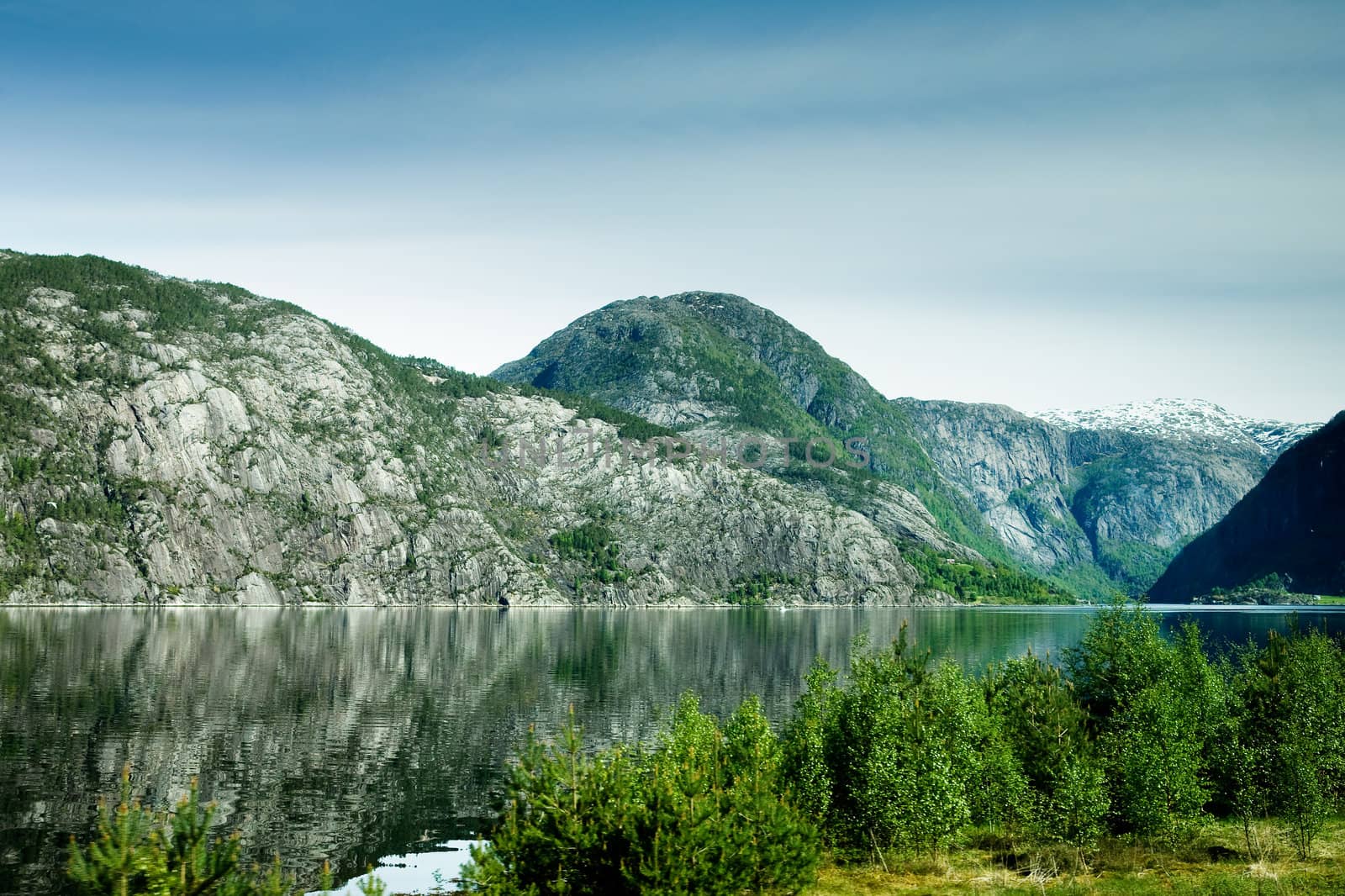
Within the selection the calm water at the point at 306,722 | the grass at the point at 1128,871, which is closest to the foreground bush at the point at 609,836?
the grass at the point at 1128,871

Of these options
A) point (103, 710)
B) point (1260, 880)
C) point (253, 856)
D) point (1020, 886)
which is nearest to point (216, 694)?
point (103, 710)

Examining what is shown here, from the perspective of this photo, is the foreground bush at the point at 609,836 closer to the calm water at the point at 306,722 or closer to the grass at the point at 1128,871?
the grass at the point at 1128,871

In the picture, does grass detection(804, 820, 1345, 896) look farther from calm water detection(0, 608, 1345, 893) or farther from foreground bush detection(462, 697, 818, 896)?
calm water detection(0, 608, 1345, 893)

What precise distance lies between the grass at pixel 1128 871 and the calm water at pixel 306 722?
2320cm

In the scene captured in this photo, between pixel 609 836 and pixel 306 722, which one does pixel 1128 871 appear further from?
pixel 306 722

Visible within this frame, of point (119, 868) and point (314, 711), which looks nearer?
point (119, 868)

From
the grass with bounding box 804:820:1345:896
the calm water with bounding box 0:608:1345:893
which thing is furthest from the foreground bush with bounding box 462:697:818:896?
the calm water with bounding box 0:608:1345:893

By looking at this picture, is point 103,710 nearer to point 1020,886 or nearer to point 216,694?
point 216,694

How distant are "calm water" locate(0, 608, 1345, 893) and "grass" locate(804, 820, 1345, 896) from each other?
76.1 ft

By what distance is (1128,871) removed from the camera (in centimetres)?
5341

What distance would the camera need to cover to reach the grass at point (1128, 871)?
47.8 meters

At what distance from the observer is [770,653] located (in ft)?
629

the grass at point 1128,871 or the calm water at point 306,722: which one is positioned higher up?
the grass at point 1128,871

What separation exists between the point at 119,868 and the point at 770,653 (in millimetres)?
172985
